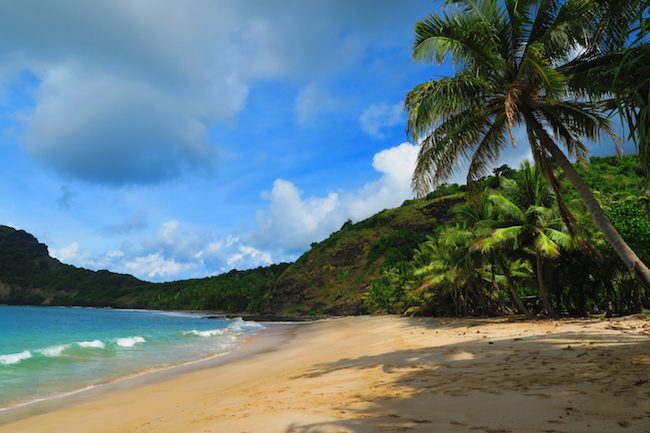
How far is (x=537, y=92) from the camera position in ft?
34.8

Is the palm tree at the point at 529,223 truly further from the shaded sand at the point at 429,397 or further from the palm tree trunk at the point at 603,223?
the palm tree trunk at the point at 603,223

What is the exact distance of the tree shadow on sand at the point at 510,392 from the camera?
423cm

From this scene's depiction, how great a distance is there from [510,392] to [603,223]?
6018 mm

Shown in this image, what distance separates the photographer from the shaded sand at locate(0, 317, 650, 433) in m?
4.41

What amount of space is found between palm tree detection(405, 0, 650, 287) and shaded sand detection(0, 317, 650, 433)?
4442mm

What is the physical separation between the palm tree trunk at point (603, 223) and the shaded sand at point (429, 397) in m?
1.48

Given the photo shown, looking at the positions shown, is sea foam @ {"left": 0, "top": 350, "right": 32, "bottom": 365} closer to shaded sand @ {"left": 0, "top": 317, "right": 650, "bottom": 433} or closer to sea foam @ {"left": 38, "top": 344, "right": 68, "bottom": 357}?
sea foam @ {"left": 38, "top": 344, "right": 68, "bottom": 357}

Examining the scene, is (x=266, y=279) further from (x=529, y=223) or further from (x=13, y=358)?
(x=529, y=223)

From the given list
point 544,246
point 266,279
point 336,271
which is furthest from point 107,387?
point 266,279

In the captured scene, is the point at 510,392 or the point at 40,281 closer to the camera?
the point at 510,392

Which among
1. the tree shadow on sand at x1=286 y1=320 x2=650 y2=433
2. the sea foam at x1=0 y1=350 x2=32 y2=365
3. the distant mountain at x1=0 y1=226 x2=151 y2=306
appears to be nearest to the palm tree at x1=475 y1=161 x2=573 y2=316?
the tree shadow on sand at x1=286 y1=320 x2=650 y2=433

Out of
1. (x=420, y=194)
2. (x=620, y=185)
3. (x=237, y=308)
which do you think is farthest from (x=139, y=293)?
(x=420, y=194)

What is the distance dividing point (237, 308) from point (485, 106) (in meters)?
91.5

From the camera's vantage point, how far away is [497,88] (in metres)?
11.1
